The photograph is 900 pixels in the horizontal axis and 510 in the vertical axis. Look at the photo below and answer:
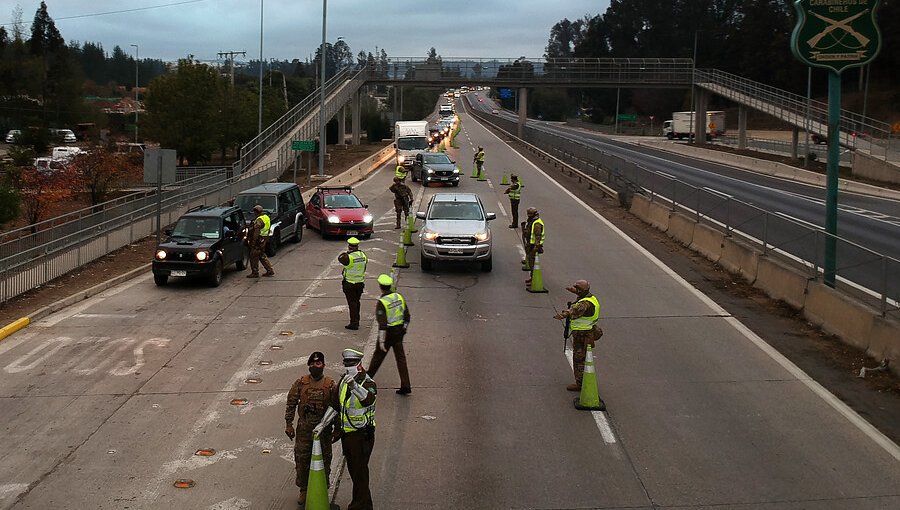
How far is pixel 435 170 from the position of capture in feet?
137

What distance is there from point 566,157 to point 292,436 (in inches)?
1628

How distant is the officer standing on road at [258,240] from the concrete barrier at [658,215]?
478 inches

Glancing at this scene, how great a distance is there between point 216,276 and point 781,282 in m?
12.0

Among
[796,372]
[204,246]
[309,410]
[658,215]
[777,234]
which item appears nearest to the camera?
[309,410]

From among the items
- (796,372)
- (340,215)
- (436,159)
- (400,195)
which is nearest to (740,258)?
(796,372)

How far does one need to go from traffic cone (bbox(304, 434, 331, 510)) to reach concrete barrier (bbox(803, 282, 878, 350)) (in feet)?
29.7

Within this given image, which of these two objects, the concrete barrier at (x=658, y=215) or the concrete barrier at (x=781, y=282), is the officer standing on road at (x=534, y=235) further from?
the concrete barrier at (x=658, y=215)

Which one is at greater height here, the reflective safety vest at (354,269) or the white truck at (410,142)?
the white truck at (410,142)

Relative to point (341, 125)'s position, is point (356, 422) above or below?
below

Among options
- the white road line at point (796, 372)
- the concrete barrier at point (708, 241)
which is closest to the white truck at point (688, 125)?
the concrete barrier at point (708, 241)

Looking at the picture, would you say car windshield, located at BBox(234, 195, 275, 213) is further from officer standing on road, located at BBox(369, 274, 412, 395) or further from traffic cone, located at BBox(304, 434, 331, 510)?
traffic cone, located at BBox(304, 434, 331, 510)

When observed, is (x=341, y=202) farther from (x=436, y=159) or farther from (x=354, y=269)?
(x=436, y=159)

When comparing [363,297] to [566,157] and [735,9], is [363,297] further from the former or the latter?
[735,9]

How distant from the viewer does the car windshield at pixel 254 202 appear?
81.8ft
